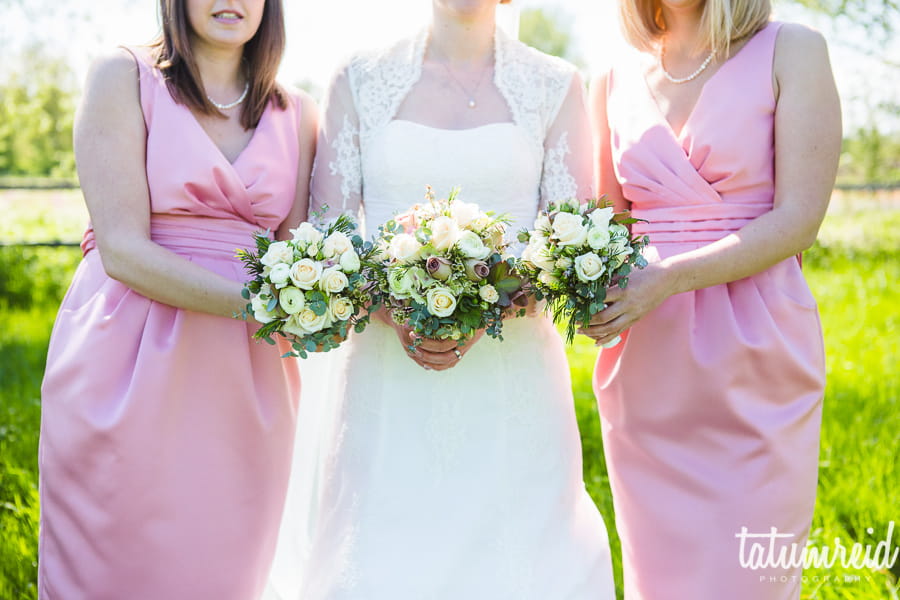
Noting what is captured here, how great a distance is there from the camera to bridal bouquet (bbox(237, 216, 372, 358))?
265 cm

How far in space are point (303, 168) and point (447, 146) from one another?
610 mm

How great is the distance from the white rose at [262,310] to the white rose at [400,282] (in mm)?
387

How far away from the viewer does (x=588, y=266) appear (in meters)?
2.66

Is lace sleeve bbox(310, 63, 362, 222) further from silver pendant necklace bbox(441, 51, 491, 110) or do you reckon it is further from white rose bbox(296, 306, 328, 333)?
white rose bbox(296, 306, 328, 333)

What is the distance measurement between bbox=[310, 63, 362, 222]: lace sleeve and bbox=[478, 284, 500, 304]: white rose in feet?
2.68

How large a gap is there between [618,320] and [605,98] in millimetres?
1098

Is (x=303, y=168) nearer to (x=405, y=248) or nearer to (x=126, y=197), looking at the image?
(x=126, y=197)

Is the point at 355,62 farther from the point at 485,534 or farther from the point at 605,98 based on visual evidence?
the point at 485,534

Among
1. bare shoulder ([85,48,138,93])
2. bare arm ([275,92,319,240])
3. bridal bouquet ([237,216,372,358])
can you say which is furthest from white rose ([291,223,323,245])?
bare shoulder ([85,48,138,93])

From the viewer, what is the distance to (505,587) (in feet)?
10.3

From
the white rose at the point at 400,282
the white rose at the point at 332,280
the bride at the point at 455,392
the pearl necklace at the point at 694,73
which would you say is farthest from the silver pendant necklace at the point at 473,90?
the white rose at the point at 332,280

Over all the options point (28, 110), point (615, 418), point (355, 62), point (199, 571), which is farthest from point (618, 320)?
point (28, 110)

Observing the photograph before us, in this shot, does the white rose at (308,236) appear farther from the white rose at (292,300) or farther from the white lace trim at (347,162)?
the white lace trim at (347,162)

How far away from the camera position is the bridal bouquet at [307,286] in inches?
104
